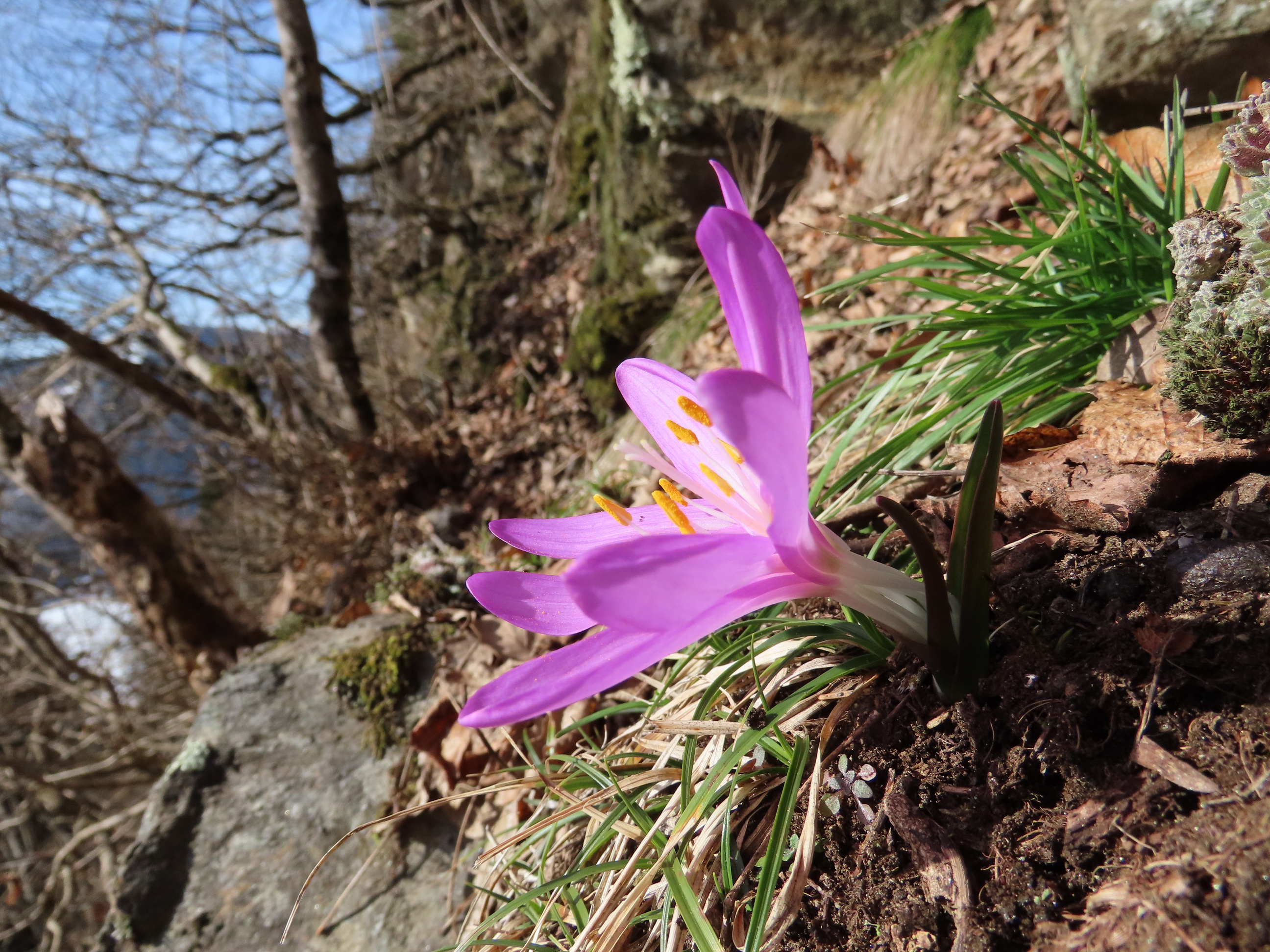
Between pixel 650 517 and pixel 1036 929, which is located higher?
pixel 650 517

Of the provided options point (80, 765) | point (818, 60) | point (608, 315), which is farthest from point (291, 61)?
point (80, 765)

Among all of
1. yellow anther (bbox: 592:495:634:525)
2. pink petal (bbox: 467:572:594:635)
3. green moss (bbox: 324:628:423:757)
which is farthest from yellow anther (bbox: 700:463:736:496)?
green moss (bbox: 324:628:423:757)

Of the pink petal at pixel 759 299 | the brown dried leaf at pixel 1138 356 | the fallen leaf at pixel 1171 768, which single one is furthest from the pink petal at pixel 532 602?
the brown dried leaf at pixel 1138 356

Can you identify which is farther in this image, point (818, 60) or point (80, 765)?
point (80, 765)

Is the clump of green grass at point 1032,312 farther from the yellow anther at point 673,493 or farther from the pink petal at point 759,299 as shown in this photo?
the pink petal at point 759,299

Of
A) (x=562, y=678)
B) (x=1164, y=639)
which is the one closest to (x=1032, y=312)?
(x=1164, y=639)

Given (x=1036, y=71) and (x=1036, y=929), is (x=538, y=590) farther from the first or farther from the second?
(x=1036, y=71)
